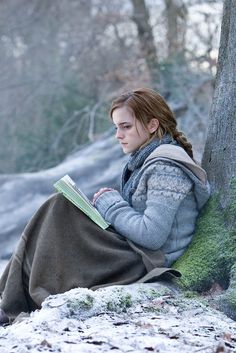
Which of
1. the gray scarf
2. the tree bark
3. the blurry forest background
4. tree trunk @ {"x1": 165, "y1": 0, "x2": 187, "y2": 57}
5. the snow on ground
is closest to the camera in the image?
the snow on ground

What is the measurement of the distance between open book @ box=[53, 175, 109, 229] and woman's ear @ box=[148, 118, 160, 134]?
60 centimetres

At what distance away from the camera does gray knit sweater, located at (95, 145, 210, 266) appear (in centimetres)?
451

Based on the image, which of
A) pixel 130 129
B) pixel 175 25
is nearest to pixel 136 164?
pixel 130 129

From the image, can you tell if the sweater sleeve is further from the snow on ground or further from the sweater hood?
the snow on ground

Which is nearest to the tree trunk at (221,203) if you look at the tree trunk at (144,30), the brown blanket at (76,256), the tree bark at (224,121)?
the tree bark at (224,121)

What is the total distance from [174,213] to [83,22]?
12.9m

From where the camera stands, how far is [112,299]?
414 cm

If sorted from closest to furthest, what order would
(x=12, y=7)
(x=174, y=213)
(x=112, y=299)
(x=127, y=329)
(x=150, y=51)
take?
(x=127, y=329) → (x=112, y=299) → (x=174, y=213) → (x=150, y=51) → (x=12, y=7)

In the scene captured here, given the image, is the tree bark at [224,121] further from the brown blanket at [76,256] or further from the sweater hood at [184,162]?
the brown blanket at [76,256]

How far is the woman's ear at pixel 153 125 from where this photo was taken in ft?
15.9

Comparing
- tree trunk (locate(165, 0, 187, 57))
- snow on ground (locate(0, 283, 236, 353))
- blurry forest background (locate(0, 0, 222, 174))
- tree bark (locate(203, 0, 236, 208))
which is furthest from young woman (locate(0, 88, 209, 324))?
tree trunk (locate(165, 0, 187, 57))

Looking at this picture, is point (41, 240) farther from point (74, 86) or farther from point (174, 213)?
point (74, 86)

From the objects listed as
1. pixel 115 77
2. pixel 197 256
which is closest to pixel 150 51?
pixel 115 77

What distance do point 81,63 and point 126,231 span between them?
12.6 metres
